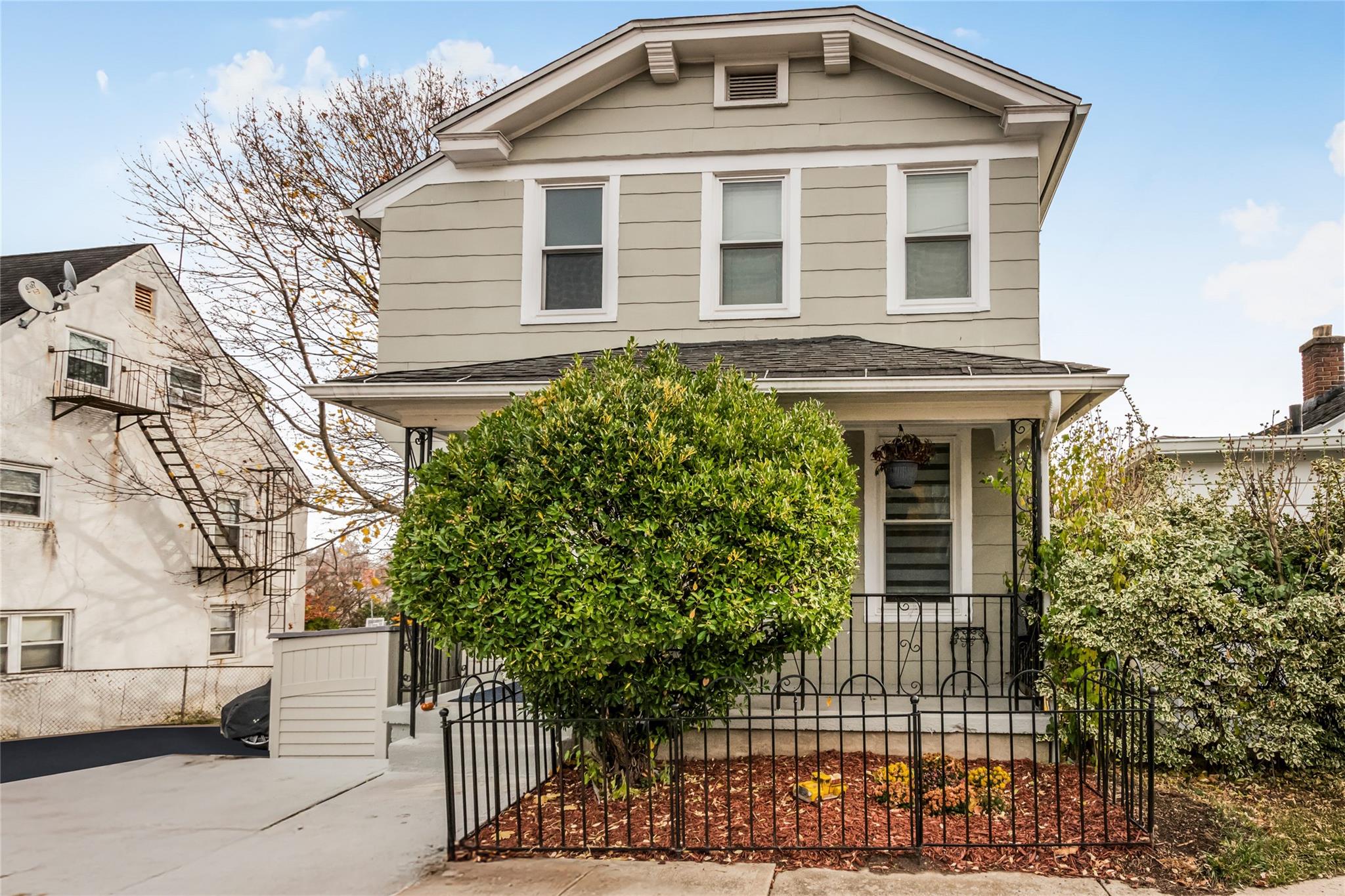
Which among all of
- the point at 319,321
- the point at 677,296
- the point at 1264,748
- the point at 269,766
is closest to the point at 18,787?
the point at 269,766

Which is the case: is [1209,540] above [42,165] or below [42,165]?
below

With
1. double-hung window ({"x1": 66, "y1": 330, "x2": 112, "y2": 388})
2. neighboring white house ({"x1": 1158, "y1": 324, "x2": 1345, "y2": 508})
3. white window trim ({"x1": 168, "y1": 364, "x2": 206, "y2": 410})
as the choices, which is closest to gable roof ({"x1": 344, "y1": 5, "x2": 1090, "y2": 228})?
neighboring white house ({"x1": 1158, "y1": 324, "x2": 1345, "y2": 508})

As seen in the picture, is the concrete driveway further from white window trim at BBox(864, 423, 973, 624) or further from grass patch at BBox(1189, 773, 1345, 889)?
grass patch at BBox(1189, 773, 1345, 889)

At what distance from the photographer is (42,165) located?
10930 mm

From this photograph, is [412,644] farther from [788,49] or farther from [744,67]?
[788,49]

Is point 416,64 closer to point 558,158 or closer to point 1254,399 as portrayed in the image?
point 558,158

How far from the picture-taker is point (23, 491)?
45.3ft

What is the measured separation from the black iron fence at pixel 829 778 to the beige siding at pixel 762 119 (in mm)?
5075

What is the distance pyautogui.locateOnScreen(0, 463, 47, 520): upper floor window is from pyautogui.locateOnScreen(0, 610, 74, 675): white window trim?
1.43m

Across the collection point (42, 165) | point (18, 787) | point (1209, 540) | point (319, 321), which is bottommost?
point (18, 787)

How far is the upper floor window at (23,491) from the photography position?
13.5 m

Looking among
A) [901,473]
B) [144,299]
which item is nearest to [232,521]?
[144,299]

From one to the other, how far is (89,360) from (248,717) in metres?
7.60

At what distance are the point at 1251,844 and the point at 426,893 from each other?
446 centimetres
